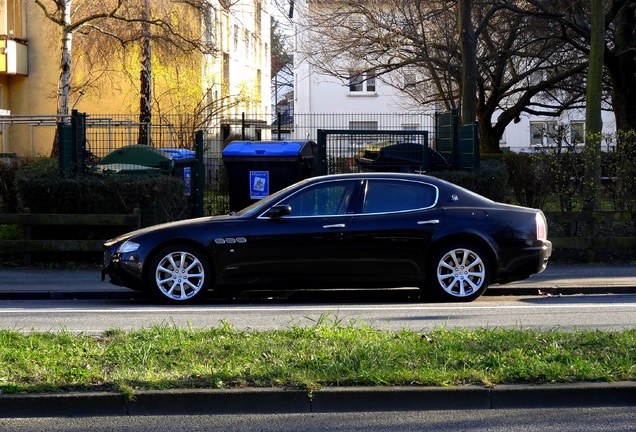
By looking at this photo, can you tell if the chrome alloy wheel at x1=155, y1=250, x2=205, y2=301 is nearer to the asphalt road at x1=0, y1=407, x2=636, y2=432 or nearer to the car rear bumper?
the car rear bumper

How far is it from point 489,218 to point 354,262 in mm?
1749

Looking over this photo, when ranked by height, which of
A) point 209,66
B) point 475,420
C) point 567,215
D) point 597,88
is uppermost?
point 209,66

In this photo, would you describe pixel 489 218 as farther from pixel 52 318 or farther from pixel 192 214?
pixel 192 214

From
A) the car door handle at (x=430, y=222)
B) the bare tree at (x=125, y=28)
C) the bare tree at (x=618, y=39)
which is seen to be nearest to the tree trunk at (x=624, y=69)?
the bare tree at (x=618, y=39)

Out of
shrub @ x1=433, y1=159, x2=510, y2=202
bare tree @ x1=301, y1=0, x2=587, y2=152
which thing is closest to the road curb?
shrub @ x1=433, y1=159, x2=510, y2=202

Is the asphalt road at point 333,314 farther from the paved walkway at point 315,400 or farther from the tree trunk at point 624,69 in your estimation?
the tree trunk at point 624,69

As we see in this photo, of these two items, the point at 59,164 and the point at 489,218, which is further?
the point at 59,164

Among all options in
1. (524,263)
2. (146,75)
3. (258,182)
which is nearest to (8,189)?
(258,182)

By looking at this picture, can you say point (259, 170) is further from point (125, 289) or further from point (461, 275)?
point (461, 275)

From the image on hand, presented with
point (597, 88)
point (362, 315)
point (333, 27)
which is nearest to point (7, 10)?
point (333, 27)

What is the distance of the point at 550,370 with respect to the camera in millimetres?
6586

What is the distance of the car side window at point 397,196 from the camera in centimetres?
1148

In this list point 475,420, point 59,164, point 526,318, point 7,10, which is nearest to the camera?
point 475,420

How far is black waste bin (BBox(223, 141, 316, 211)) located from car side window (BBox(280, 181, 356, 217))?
4888 mm
